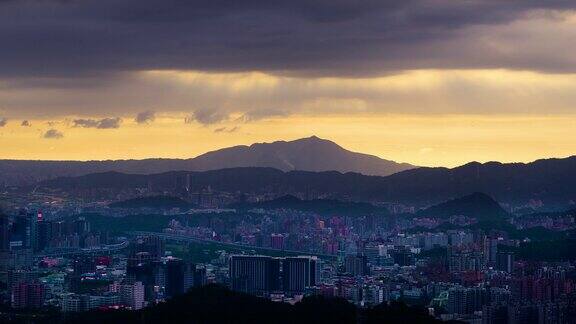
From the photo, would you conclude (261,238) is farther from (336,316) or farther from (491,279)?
(336,316)

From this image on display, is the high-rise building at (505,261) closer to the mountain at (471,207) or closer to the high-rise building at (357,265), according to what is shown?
the high-rise building at (357,265)

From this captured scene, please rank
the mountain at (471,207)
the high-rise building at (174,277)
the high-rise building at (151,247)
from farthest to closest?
the mountain at (471,207), the high-rise building at (151,247), the high-rise building at (174,277)

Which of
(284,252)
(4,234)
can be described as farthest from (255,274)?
(284,252)

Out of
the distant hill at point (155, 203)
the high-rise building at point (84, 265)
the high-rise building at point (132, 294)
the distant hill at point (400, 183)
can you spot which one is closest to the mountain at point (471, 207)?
the distant hill at point (400, 183)

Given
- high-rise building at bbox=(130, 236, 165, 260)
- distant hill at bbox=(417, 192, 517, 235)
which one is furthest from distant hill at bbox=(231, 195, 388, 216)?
high-rise building at bbox=(130, 236, 165, 260)

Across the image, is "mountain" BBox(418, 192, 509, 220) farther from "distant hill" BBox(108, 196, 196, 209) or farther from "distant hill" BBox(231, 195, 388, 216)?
"distant hill" BBox(108, 196, 196, 209)
